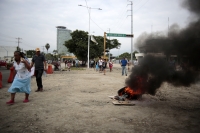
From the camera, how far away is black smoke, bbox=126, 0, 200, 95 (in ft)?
14.1

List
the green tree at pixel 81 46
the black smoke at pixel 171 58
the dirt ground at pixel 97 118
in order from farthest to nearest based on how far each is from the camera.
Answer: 1. the green tree at pixel 81 46
2. the black smoke at pixel 171 58
3. the dirt ground at pixel 97 118

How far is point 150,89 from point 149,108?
784 mm

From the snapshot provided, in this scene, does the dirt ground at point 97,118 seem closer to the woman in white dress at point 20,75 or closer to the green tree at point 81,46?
the woman in white dress at point 20,75

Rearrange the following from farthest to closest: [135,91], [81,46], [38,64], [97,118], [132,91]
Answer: [81,46] → [38,64] → [132,91] → [135,91] → [97,118]

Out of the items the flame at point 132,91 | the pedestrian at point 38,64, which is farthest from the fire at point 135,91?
the pedestrian at point 38,64

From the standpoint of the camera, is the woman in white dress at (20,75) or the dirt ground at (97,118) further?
the woman in white dress at (20,75)

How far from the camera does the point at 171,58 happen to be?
497 cm

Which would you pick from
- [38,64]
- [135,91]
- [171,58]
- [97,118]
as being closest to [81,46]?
[38,64]

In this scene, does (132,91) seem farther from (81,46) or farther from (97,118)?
(81,46)

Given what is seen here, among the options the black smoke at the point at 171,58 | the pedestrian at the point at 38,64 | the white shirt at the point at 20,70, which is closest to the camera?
the black smoke at the point at 171,58

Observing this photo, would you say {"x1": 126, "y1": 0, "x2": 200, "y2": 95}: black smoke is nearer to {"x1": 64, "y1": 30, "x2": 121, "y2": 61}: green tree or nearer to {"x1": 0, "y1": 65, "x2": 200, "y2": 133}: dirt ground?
{"x1": 0, "y1": 65, "x2": 200, "y2": 133}: dirt ground

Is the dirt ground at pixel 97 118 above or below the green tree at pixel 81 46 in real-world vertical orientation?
below

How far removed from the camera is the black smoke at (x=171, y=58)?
4.31 m

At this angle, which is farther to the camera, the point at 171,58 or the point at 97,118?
the point at 171,58
